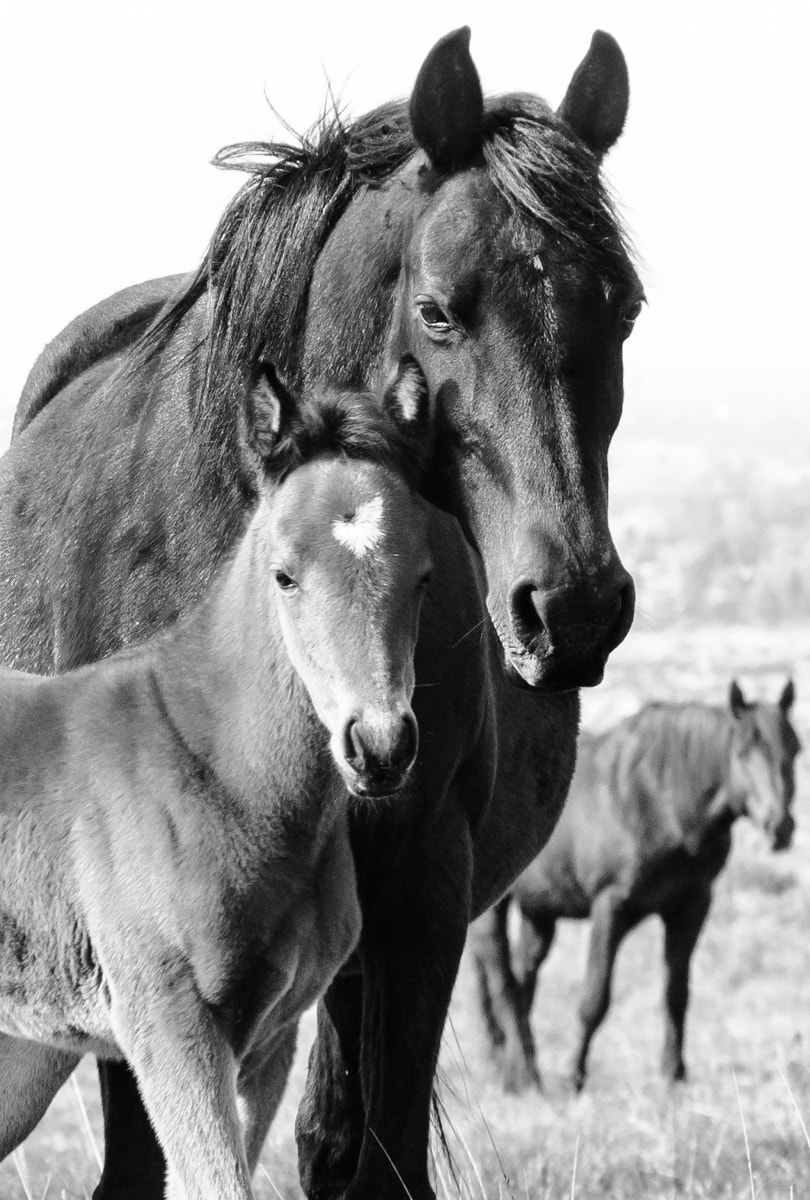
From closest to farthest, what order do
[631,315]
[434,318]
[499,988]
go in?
[434,318], [631,315], [499,988]

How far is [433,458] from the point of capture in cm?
359

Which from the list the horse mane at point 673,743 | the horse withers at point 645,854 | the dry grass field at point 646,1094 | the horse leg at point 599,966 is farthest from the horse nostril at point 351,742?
the horse mane at point 673,743

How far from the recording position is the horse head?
10.9ft

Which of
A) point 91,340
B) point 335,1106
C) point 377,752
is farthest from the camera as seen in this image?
point 91,340

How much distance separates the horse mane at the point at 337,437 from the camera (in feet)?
11.1

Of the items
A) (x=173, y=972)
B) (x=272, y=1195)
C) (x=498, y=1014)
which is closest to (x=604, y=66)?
(x=173, y=972)

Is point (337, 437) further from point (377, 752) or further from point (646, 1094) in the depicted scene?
point (646, 1094)

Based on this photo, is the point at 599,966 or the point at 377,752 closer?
the point at 377,752

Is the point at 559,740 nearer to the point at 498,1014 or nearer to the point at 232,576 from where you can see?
the point at 232,576

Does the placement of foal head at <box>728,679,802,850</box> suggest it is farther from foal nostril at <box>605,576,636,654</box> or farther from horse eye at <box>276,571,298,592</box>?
horse eye at <box>276,571,298,592</box>

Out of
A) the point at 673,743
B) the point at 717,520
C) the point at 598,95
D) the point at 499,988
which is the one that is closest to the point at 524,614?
the point at 598,95

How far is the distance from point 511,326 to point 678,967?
25.4ft

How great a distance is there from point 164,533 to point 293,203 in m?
0.78

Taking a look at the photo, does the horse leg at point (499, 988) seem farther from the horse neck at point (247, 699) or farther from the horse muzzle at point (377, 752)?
the horse muzzle at point (377, 752)
